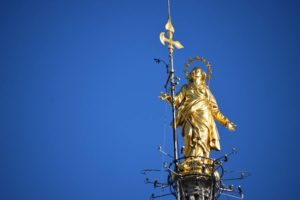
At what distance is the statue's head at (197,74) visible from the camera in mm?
42219

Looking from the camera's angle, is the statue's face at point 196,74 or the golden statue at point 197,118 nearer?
the golden statue at point 197,118

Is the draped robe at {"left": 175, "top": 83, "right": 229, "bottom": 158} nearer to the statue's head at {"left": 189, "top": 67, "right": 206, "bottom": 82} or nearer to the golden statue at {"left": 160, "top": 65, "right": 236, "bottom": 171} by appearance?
the golden statue at {"left": 160, "top": 65, "right": 236, "bottom": 171}

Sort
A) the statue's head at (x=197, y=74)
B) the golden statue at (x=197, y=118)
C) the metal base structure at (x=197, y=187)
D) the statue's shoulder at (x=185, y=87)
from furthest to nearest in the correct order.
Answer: the statue's head at (x=197, y=74) → the statue's shoulder at (x=185, y=87) → the golden statue at (x=197, y=118) → the metal base structure at (x=197, y=187)

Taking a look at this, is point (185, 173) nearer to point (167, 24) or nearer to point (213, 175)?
point (213, 175)

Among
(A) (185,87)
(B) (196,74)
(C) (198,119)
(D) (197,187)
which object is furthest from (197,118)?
(D) (197,187)

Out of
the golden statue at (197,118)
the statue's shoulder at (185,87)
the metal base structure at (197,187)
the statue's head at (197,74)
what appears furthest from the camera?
the statue's head at (197,74)

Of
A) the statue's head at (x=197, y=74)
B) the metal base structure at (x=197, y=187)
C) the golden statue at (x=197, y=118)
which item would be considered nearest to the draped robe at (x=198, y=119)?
the golden statue at (x=197, y=118)

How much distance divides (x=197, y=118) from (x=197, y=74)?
3.05 meters

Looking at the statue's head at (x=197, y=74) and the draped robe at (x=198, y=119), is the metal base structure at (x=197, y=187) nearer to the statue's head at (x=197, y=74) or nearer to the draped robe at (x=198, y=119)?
the draped robe at (x=198, y=119)

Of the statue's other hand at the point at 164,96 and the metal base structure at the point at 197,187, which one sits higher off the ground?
the statue's other hand at the point at 164,96

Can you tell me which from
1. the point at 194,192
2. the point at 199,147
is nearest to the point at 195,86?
the point at 199,147

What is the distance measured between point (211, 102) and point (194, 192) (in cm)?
545

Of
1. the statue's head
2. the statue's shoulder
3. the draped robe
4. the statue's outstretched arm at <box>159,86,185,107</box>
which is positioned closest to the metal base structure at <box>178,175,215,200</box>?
the draped robe

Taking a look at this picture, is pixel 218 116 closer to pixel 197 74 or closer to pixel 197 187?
pixel 197 74
